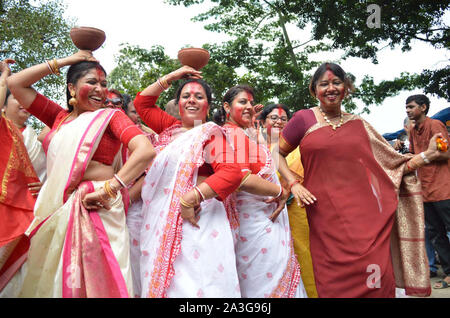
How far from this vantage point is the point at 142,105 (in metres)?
3.55

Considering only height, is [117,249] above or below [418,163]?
below

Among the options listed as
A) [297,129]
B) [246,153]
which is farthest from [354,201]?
[246,153]

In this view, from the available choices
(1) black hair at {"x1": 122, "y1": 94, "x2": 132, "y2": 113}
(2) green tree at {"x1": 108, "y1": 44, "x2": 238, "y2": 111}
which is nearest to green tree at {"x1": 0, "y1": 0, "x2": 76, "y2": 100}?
(2) green tree at {"x1": 108, "y1": 44, "x2": 238, "y2": 111}

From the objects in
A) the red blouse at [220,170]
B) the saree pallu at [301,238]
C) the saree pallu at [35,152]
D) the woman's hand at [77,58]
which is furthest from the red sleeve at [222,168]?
the saree pallu at [35,152]

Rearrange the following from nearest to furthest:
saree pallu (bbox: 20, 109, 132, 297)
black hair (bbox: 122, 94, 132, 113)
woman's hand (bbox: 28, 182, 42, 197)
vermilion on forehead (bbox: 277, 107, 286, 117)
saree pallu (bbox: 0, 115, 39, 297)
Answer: saree pallu (bbox: 20, 109, 132, 297) < saree pallu (bbox: 0, 115, 39, 297) < woman's hand (bbox: 28, 182, 42, 197) < black hair (bbox: 122, 94, 132, 113) < vermilion on forehead (bbox: 277, 107, 286, 117)

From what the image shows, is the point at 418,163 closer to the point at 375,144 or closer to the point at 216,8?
the point at 375,144

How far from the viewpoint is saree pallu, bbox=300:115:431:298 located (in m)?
2.89

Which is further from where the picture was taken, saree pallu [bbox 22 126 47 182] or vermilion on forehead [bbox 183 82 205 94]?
saree pallu [bbox 22 126 47 182]

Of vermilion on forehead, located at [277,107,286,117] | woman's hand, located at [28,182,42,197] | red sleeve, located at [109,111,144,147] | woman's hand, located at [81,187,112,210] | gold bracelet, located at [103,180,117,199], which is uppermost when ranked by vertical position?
vermilion on forehead, located at [277,107,286,117]

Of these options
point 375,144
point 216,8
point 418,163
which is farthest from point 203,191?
point 216,8

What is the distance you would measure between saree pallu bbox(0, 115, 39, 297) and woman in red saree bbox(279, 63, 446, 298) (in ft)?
6.76

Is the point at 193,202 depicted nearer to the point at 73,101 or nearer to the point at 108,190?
the point at 108,190

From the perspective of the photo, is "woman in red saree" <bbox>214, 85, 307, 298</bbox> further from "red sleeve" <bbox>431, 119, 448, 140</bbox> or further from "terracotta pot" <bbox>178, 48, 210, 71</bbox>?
"red sleeve" <bbox>431, 119, 448, 140</bbox>
